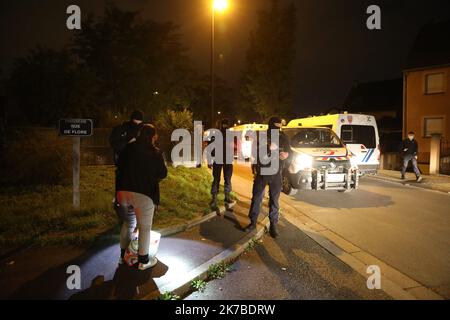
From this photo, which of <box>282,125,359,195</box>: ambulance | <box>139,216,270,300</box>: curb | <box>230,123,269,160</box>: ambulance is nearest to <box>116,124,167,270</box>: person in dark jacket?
<box>139,216,270,300</box>: curb

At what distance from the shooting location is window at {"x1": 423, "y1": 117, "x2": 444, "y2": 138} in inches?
917

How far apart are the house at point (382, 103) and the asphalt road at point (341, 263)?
27.4 metres

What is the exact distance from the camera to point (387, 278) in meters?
4.44

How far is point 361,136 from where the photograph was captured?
12781mm

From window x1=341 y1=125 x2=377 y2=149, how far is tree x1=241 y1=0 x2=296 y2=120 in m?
27.9

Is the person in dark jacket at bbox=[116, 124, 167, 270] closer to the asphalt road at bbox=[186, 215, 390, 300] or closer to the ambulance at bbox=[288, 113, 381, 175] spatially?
the asphalt road at bbox=[186, 215, 390, 300]

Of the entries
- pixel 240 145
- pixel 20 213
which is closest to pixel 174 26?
pixel 240 145

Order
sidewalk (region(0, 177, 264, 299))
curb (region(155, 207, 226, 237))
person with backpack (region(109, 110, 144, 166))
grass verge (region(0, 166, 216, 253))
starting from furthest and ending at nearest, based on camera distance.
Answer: curb (region(155, 207, 226, 237)) → grass verge (region(0, 166, 216, 253)) → person with backpack (region(109, 110, 144, 166)) → sidewalk (region(0, 177, 264, 299))

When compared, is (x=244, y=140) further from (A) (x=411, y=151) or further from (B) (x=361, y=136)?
(A) (x=411, y=151)

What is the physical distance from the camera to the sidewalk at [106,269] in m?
3.86

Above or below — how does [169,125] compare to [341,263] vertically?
above

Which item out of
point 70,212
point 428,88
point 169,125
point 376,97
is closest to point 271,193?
point 70,212

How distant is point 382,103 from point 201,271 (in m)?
39.3
